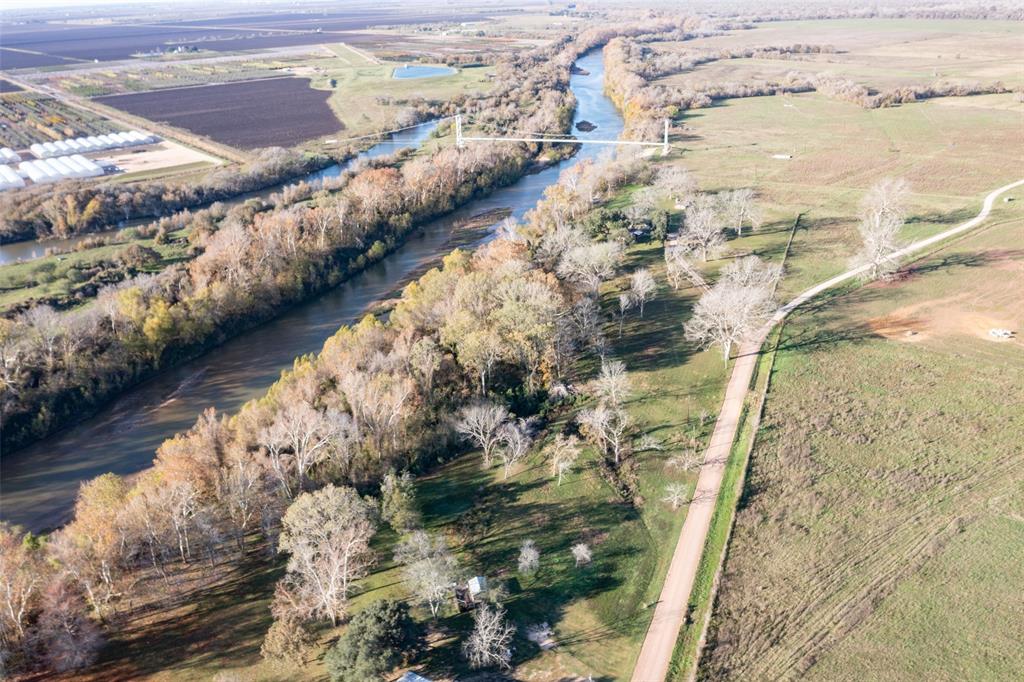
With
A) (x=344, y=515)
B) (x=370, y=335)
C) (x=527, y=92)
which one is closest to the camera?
(x=344, y=515)

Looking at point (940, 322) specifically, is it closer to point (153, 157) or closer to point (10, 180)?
point (153, 157)

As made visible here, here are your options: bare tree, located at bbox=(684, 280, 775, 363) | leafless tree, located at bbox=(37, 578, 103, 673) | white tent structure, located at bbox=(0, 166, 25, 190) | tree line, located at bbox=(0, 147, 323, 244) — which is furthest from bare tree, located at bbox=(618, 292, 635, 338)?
white tent structure, located at bbox=(0, 166, 25, 190)

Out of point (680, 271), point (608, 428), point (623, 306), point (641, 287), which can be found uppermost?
point (641, 287)

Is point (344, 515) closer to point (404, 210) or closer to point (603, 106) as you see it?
point (404, 210)

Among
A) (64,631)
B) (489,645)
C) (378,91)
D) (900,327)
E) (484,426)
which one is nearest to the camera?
(489,645)

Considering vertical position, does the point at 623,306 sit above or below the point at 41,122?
below

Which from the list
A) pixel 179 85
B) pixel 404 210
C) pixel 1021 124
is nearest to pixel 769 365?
pixel 404 210

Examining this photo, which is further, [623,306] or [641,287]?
[641,287]

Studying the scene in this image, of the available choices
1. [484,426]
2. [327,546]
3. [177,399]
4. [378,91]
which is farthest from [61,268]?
[378,91]
